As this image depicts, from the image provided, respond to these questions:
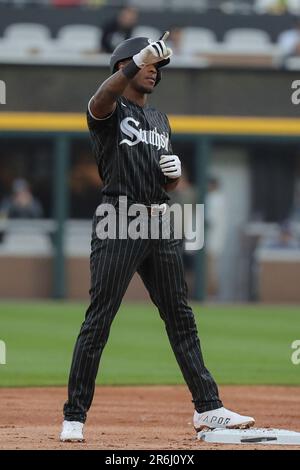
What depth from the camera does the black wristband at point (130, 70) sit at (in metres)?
6.01

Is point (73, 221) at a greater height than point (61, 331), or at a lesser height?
greater

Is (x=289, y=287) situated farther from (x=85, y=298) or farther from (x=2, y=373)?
(x=2, y=373)

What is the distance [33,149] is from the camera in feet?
62.7

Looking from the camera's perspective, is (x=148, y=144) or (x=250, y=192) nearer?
(x=148, y=144)

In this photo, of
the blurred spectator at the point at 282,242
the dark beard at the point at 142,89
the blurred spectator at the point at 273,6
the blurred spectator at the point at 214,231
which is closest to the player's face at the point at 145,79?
the dark beard at the point at 142,89

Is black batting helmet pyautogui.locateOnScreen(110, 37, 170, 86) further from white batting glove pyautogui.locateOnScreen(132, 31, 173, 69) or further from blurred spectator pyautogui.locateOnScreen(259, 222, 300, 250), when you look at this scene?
blurred spectator pyautogui.locateOnScreen(259, 222, 300, 250)

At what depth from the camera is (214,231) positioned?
18719 millimetres

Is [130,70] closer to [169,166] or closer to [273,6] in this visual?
[169,166]

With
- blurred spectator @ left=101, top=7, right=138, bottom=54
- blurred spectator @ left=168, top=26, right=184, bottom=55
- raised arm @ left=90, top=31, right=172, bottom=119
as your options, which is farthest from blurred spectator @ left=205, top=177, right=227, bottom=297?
raised arm @ left=90, top=31, right=172, bottom=119

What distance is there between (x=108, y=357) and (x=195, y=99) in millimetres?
7469

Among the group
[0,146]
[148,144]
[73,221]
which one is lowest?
[148,144]

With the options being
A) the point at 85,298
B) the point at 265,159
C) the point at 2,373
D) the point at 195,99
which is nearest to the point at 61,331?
the point at 2,373

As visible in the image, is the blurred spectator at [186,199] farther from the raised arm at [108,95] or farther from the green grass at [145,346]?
the raised arm at [108,95]

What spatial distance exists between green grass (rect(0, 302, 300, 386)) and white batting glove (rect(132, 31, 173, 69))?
14.1 ft
